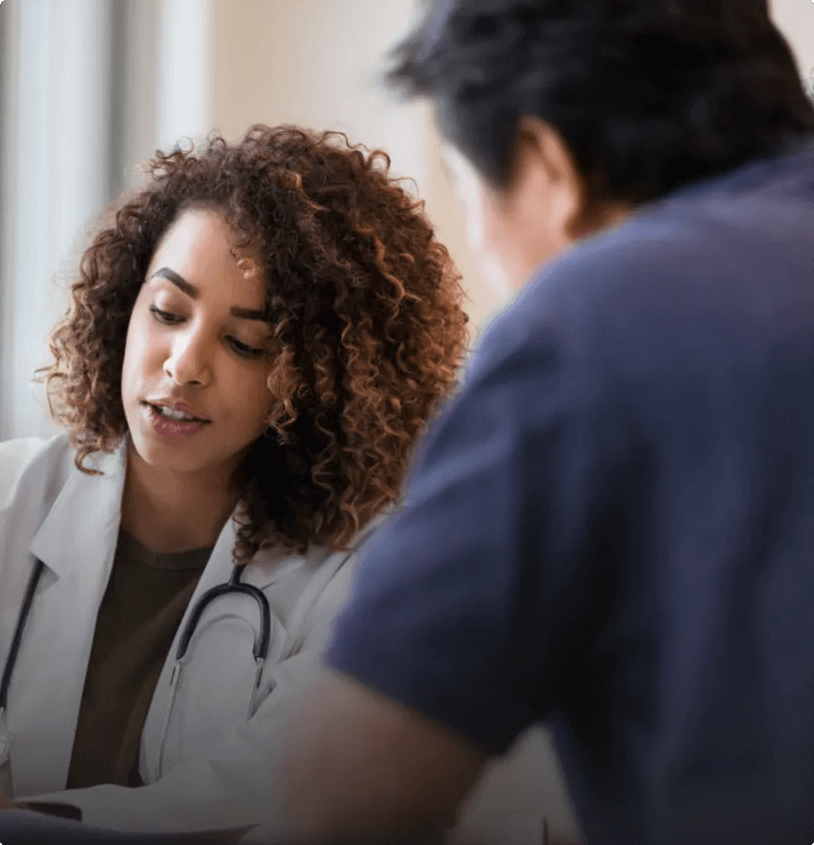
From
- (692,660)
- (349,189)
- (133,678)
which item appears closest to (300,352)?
(349,189)

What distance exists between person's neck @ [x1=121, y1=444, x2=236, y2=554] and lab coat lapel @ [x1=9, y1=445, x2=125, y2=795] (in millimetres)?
14

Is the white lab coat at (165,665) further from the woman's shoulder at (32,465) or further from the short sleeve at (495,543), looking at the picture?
the short sleeve at (495,543)

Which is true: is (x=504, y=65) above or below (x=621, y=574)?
above

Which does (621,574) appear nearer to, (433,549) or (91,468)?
(433,549)

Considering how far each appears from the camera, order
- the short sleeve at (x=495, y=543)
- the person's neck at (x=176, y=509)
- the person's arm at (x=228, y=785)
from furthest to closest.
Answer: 1. the person's neck at (x=176, y=509)
2. the person's arm at (x=228, y=785)
3. the short sleeve at (x=495, y=543)

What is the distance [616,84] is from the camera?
0.43 metres

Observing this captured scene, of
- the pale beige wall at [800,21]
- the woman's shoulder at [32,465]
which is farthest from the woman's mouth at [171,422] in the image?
the pale beige wall at [800,21]

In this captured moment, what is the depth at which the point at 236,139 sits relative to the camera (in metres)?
0.72

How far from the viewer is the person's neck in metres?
0.69

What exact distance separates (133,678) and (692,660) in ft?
1.26

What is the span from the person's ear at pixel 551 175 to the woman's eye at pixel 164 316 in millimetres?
275

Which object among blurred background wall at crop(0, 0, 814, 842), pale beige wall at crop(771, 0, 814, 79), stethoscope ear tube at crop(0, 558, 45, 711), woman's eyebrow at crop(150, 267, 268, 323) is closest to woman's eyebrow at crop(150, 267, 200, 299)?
woman's eyebrow at crop(150, 267, 268, 323)

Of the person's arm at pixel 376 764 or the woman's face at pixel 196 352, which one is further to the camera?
the woman's face at pixel 196 352

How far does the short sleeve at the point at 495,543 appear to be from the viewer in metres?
0.37
